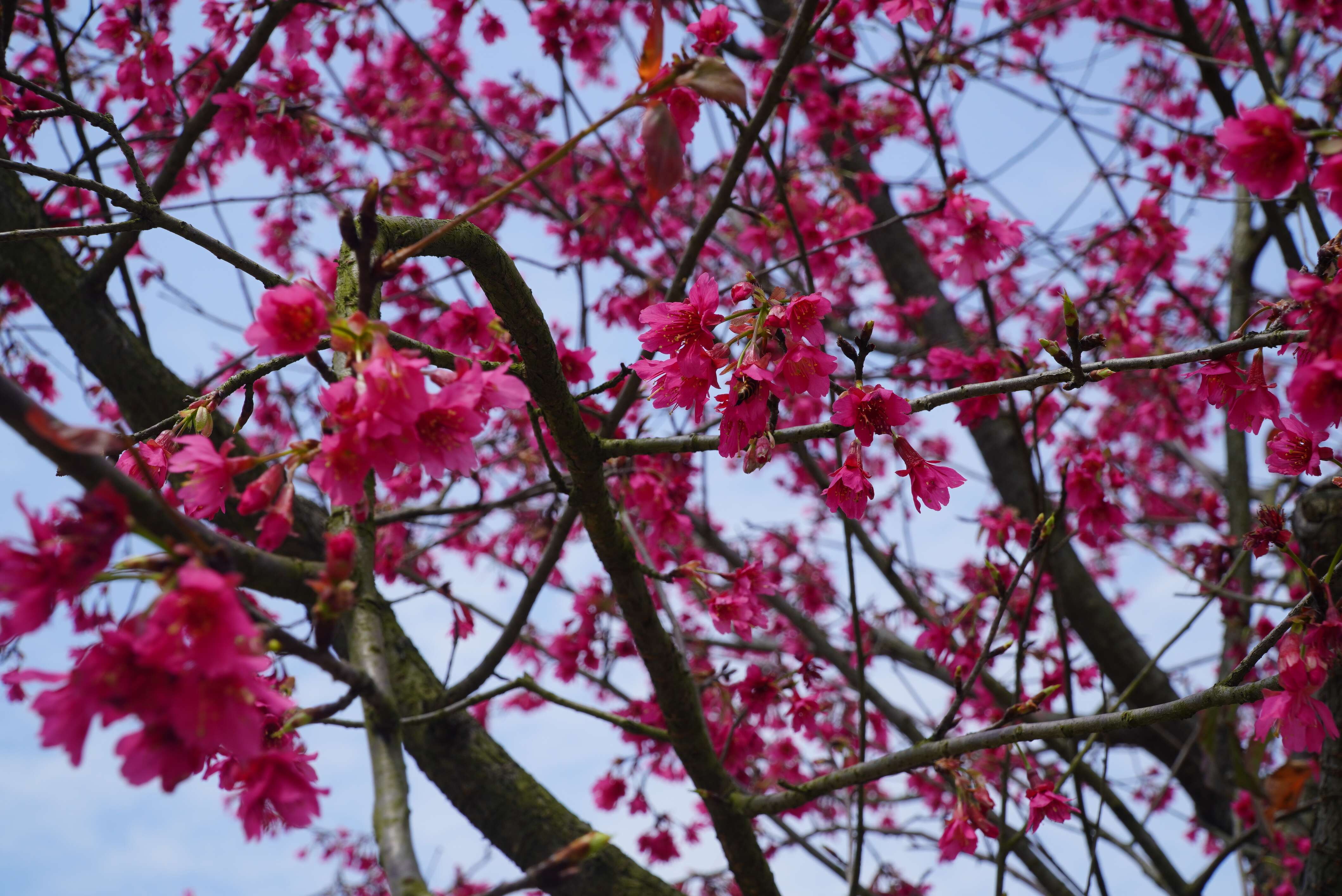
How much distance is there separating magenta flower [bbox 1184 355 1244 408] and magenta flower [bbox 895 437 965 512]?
424 millimetres

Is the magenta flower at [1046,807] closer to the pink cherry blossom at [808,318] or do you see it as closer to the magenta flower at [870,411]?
the magenta flower at [870,411]

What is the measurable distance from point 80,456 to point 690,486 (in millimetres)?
2145

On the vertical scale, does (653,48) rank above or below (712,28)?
below

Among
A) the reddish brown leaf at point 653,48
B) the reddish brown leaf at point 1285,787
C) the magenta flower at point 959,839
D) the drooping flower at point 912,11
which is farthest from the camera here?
the reddish brown leaf at point 1285,787

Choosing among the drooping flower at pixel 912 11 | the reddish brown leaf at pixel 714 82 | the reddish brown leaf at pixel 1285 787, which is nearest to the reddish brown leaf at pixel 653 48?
the reddish brown leaf at pixel 714 82

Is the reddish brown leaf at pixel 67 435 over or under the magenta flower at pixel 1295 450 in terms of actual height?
under

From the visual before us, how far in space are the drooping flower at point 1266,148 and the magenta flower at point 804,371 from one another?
636mm

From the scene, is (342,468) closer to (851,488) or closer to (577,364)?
(851,488)

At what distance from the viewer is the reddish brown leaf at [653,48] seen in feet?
2.91

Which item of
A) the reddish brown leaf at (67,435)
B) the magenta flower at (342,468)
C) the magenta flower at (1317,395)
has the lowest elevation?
the reddish brown leaf at (67,435)

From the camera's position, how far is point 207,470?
108 cm

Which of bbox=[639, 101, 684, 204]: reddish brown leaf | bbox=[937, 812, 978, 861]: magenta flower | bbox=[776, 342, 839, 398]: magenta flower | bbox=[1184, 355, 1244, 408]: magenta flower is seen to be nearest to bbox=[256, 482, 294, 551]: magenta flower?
bbox=[639, 101, 684, 204]: reddish brown leaf

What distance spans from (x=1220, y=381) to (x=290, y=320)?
58.7 inches

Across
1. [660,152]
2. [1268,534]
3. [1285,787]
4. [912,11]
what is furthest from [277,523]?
[1285,787]
